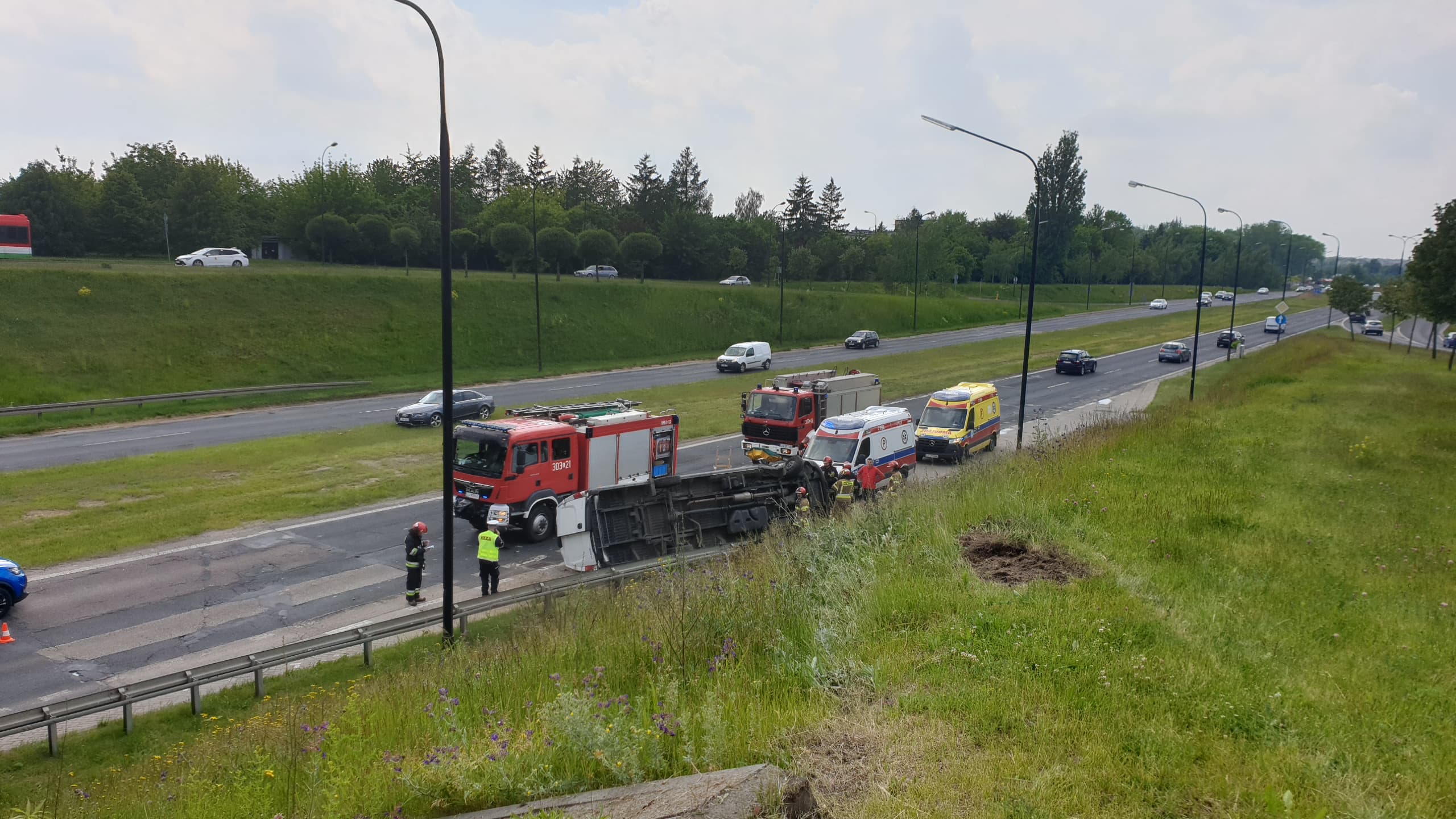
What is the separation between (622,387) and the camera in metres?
39.8

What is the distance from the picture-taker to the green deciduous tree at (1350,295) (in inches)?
2217

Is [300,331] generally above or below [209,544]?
above

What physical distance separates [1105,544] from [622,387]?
101ft

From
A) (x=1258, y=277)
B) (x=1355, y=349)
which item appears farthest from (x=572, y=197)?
(x=1258, y=277)

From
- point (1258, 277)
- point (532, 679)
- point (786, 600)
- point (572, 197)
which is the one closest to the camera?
point (532, 679)

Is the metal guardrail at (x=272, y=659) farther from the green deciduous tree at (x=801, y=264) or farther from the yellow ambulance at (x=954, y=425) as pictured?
the green deciduous tree at (x=801, y=264)

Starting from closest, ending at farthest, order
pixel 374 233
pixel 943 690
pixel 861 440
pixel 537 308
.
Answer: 1. pixel 943 690
2. pixel 861 440
3. pixel 537 308
4. pixel 374 233

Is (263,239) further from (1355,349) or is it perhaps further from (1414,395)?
(1355,349)

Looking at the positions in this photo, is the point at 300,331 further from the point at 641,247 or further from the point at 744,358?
the point at 641,247

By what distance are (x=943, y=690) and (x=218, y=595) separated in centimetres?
1402

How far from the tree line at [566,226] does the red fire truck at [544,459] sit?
22.2 metres

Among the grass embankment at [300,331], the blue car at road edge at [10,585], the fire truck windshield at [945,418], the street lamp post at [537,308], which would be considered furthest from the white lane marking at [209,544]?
the street lamp post at [537,308]

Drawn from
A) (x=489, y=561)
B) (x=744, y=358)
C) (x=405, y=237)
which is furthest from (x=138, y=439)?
(x=405, y=237)

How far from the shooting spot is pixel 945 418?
2694 cm
